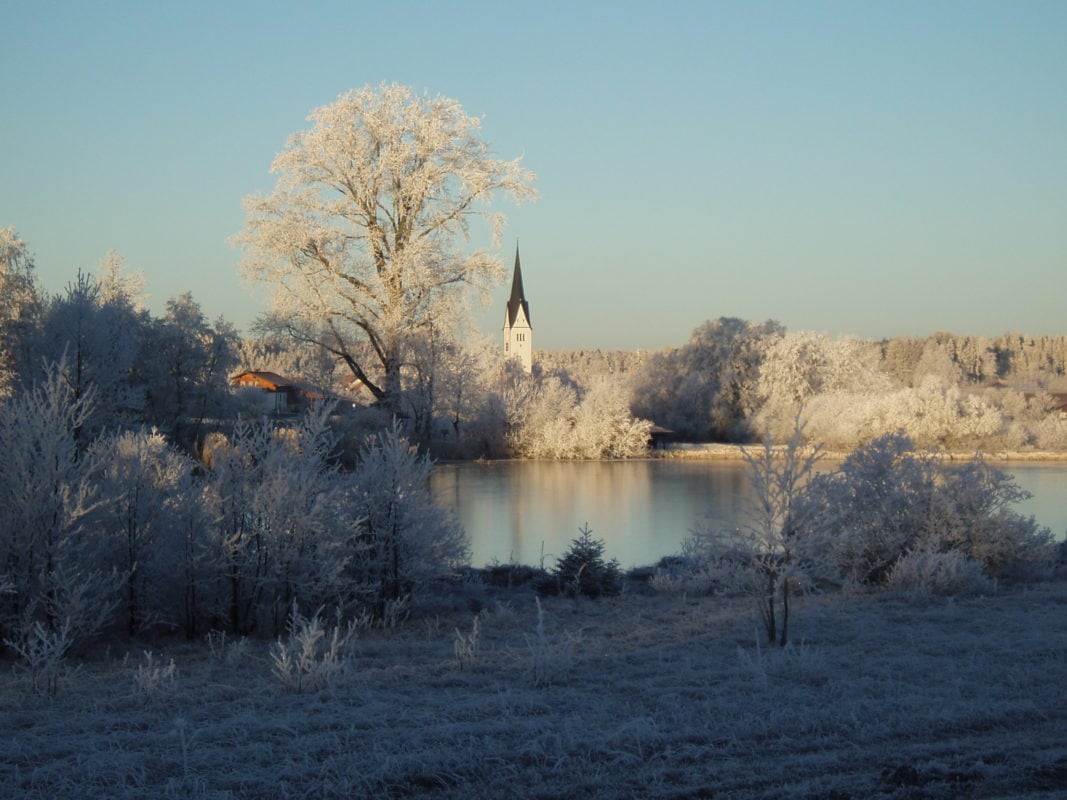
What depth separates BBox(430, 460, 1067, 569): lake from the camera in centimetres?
1406

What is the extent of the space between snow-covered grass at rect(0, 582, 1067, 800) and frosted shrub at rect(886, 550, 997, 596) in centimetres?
186

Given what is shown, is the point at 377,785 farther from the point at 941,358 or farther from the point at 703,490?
the point at 941,358

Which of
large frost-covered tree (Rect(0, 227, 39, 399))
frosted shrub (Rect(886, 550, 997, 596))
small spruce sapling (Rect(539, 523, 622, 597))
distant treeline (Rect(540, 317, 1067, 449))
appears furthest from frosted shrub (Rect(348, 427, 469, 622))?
distant treeline (Rect(540, 317, 1067, 449))

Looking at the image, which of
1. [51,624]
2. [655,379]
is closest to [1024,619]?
[51,624]

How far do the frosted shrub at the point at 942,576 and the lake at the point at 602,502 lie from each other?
1800 mm

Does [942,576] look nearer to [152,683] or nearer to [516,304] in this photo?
[152,683]

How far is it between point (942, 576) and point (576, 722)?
575 cm

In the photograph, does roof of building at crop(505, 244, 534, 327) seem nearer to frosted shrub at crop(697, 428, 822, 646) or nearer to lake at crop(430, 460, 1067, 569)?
lake at crop(430, 460, 1067, 569)

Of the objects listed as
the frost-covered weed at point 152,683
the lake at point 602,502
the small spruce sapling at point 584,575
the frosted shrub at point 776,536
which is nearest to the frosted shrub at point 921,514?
the lake at point 602,502

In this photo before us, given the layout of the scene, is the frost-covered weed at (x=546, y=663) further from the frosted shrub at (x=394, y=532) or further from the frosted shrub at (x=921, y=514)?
the frosted shrub at (x=921, y=514)

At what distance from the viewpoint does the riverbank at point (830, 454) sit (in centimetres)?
3303

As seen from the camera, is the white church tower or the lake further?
the white church tower

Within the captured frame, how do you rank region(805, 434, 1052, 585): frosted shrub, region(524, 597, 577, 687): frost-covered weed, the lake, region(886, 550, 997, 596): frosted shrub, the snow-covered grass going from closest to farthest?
1. the snow-covered grass
2. region(524, 597, 577, 687): frost-covered weed
3. region(886, 550, 997, 596): frosted shrub
4. region(805, 434, 1052, 585): frosted shrub
5. the lake

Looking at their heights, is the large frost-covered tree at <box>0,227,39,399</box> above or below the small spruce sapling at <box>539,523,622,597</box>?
above
